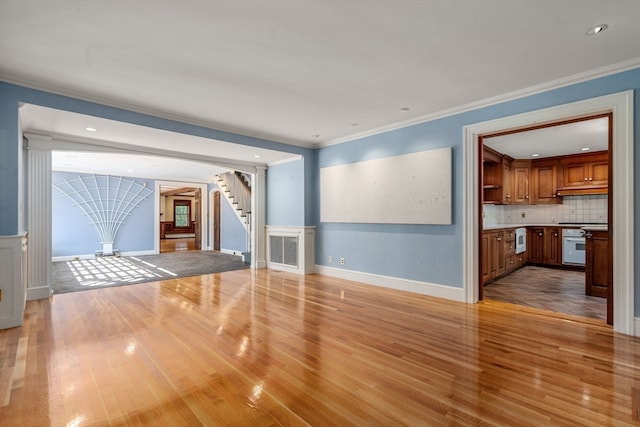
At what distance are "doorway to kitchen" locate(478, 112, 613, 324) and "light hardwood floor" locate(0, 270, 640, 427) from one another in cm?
142

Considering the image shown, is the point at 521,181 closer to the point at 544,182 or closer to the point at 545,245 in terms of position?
the point at 544,182

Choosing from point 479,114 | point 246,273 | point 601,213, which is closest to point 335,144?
point 479,114

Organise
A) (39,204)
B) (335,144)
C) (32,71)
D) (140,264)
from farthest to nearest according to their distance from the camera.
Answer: (140,264), (335,144), (39,204), (32,71)

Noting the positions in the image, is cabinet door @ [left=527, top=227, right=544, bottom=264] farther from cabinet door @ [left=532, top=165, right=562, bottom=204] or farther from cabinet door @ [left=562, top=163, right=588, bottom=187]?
cabinet door @ [left=562, top=163, right=588, bottom=187]

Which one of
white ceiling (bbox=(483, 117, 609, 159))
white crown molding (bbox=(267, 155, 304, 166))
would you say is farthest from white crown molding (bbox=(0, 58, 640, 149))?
white ceiling (bbox=(483, 117, 609, 159))

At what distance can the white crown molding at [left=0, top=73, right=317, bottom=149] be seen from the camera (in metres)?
3.19

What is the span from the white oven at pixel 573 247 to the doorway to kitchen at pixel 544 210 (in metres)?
0.02

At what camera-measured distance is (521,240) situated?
657cm

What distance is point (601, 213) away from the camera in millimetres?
6598

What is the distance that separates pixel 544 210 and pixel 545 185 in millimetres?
689

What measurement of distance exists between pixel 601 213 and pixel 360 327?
6.82 metres

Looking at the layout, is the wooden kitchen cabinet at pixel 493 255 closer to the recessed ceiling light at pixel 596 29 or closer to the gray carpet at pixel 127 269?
the recessed ceiling light at pixel 596 29

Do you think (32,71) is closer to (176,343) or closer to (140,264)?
(176,343)

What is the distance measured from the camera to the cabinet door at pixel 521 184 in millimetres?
6953
